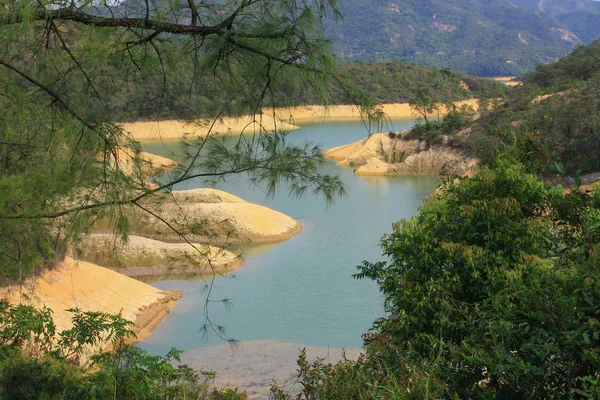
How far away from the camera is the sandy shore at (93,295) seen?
11062 millimetres

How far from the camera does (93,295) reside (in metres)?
12.6

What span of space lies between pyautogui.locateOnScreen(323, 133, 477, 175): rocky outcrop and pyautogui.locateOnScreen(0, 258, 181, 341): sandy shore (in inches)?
718

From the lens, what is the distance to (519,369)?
347cm

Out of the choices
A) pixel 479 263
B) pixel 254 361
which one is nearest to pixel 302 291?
pixel 254 361

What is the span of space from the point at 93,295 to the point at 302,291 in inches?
152

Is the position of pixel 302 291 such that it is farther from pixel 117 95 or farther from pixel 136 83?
pixel 136 83

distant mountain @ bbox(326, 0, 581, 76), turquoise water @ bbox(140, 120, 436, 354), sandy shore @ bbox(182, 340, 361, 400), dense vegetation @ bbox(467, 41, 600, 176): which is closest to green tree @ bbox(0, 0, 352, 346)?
turquoise water @ bbox(140, 120, 436, 354)

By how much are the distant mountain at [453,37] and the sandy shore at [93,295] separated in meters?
105

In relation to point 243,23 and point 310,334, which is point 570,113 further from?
point 243,23

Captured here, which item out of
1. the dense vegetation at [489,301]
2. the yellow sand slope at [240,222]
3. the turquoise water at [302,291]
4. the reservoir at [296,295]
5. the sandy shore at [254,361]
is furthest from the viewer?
the yellow sand slope at [240,222]

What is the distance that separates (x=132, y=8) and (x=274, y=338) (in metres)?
7.88

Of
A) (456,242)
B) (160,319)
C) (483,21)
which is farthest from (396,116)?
(483,21)

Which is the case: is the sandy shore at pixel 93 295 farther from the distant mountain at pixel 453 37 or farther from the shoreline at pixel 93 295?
the distant mountain at pixel 453 37

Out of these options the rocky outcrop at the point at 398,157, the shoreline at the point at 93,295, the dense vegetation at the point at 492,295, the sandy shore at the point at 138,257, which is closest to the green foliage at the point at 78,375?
the dense vegetation at the point at 492,295
